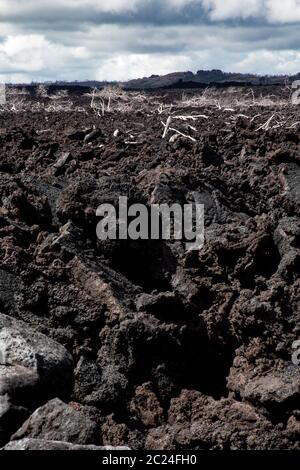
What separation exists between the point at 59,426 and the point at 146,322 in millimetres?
924

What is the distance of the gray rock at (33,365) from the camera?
301 cm

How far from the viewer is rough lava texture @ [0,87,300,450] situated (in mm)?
2926

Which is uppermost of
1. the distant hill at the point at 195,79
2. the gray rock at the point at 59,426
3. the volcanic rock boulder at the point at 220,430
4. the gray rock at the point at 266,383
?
the distant hill at the point at 195,79

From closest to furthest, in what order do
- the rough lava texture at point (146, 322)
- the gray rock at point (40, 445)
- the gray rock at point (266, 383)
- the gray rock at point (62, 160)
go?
1. the gray rock at point (40, 445)
2. the rough lava texture at point (146, 322)
3. the gray rock at point (266, 383)
4. the gray rock at point (62, 160)

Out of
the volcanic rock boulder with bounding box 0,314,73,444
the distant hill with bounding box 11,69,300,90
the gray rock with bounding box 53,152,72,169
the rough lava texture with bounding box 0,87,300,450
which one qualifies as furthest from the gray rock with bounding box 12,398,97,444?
the distant hill with bounding box 11,69,300,90

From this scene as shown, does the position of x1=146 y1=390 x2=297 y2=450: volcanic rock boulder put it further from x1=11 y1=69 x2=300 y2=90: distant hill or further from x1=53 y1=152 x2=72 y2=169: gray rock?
x1=11 y1=69 x2=300 y2=90: distant hill

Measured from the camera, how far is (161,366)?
134 inches

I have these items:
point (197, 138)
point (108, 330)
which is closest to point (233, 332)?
point (108, 330)

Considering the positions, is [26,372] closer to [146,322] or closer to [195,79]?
[146,322]

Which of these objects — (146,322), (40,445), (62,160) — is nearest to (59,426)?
(40,445)

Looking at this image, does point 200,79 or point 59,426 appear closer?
point 59,426

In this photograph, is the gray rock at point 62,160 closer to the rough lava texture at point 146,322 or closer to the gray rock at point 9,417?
the rough lava texture at point 146,322

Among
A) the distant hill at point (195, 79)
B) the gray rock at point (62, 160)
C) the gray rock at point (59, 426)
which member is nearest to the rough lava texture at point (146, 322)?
the gray rock at point (59, 426)

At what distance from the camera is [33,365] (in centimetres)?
309
